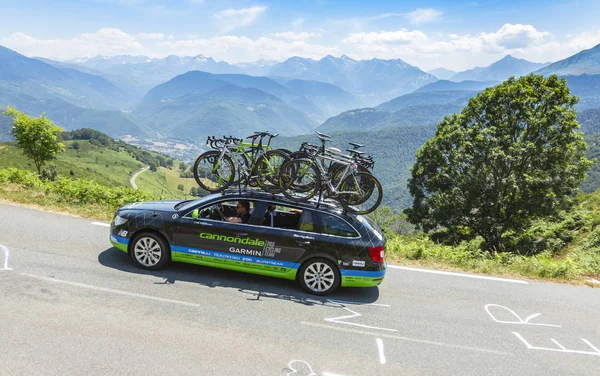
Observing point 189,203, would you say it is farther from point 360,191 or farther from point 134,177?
point 134,177

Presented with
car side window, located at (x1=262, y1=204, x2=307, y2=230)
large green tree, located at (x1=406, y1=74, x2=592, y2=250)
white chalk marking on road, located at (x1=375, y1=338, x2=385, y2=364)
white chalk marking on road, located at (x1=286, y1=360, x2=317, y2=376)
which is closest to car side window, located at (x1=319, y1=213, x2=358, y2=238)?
car side window, located at (x1=262, y1=204, x2=307, y2=230)

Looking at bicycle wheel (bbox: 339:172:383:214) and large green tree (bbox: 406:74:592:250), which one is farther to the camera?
large green tree (bbox: 406:74:592:250)

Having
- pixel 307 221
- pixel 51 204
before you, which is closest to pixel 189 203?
pixel 307 221

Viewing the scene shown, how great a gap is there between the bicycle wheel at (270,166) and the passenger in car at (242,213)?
78 cm

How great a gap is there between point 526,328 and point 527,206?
49.4 feet

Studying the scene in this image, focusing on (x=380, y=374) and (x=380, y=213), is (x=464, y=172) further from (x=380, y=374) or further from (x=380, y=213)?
(x=380, y=213)

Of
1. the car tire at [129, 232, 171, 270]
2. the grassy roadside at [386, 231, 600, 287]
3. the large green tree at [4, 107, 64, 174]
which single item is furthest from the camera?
the large green tree at [4, 107, 64, 174]

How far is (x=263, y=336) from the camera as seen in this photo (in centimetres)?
579

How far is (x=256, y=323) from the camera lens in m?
6.12

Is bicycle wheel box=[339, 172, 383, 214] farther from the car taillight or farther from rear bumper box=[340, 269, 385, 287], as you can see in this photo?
rear bumper box=[340, 269, 385, 287]

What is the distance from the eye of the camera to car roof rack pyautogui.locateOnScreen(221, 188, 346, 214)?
7.45m

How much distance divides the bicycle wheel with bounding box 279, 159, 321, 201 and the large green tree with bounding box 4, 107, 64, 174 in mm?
34519

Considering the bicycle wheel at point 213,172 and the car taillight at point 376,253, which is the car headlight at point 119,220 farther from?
the car taillight at point 376,253

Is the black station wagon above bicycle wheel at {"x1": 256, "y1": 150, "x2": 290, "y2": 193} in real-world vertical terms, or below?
below
